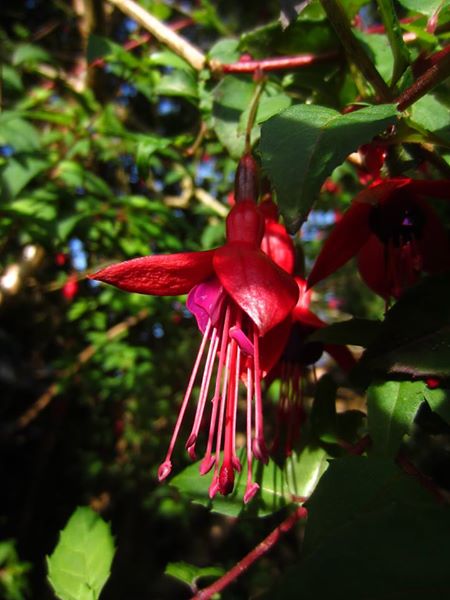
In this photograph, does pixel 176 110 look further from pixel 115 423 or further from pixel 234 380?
pixel 234 380

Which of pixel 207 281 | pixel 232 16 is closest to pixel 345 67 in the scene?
pixel 207 281

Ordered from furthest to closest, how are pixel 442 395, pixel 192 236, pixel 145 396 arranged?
pixel 145 396, pixel 192 236, pixel 442 395

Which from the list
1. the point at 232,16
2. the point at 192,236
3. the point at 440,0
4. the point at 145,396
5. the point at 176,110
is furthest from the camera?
the point at 232,16

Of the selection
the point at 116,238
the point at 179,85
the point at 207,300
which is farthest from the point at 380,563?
the point at 116,238

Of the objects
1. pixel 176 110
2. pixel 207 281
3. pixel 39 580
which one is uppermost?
pixel 176 110

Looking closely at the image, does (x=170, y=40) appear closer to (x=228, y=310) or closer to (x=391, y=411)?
(x=228, y=310)

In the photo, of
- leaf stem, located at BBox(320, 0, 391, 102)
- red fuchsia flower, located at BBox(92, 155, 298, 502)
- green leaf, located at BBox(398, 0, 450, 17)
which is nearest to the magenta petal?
red fuchsia flower, located at BBox(92, 155, 298, 502)

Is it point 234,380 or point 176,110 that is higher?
point 176,110
